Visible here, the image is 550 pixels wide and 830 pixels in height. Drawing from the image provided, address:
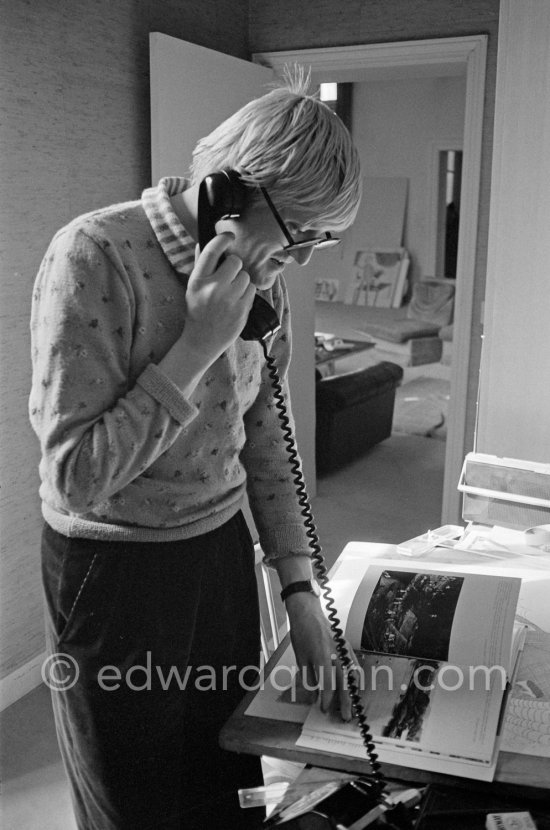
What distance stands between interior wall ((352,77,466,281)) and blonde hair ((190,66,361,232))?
28.0ft

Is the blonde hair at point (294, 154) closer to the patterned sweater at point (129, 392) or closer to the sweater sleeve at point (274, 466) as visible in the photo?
the patterned sweater at point (129, 392)

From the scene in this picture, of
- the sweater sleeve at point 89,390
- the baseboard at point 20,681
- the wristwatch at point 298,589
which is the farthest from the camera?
the baseboard at point 20,681

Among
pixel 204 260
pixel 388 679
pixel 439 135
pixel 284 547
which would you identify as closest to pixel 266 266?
pixel 204 260

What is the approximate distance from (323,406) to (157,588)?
3.73 metres

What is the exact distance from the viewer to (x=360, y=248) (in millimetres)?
9680

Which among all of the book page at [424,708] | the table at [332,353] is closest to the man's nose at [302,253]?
the book page at [424,708]

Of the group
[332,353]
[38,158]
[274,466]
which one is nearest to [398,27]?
[38,158]

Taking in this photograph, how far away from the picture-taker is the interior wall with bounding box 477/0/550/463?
6.93 ft

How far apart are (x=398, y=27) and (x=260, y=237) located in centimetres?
286

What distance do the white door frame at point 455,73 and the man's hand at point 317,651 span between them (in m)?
2.55

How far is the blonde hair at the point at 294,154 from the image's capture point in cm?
101

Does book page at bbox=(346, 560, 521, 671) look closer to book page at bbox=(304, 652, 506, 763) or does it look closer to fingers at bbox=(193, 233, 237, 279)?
book page at bbox=(304, 652, 506, 763)

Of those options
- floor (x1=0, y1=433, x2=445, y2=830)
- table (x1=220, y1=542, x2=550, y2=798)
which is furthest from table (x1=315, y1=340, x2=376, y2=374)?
table (x1=220, y1=542, x2=550, y2=798)

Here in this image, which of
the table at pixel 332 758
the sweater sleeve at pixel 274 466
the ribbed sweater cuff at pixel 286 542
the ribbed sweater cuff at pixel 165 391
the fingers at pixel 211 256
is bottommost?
the table at pixel 332 758
